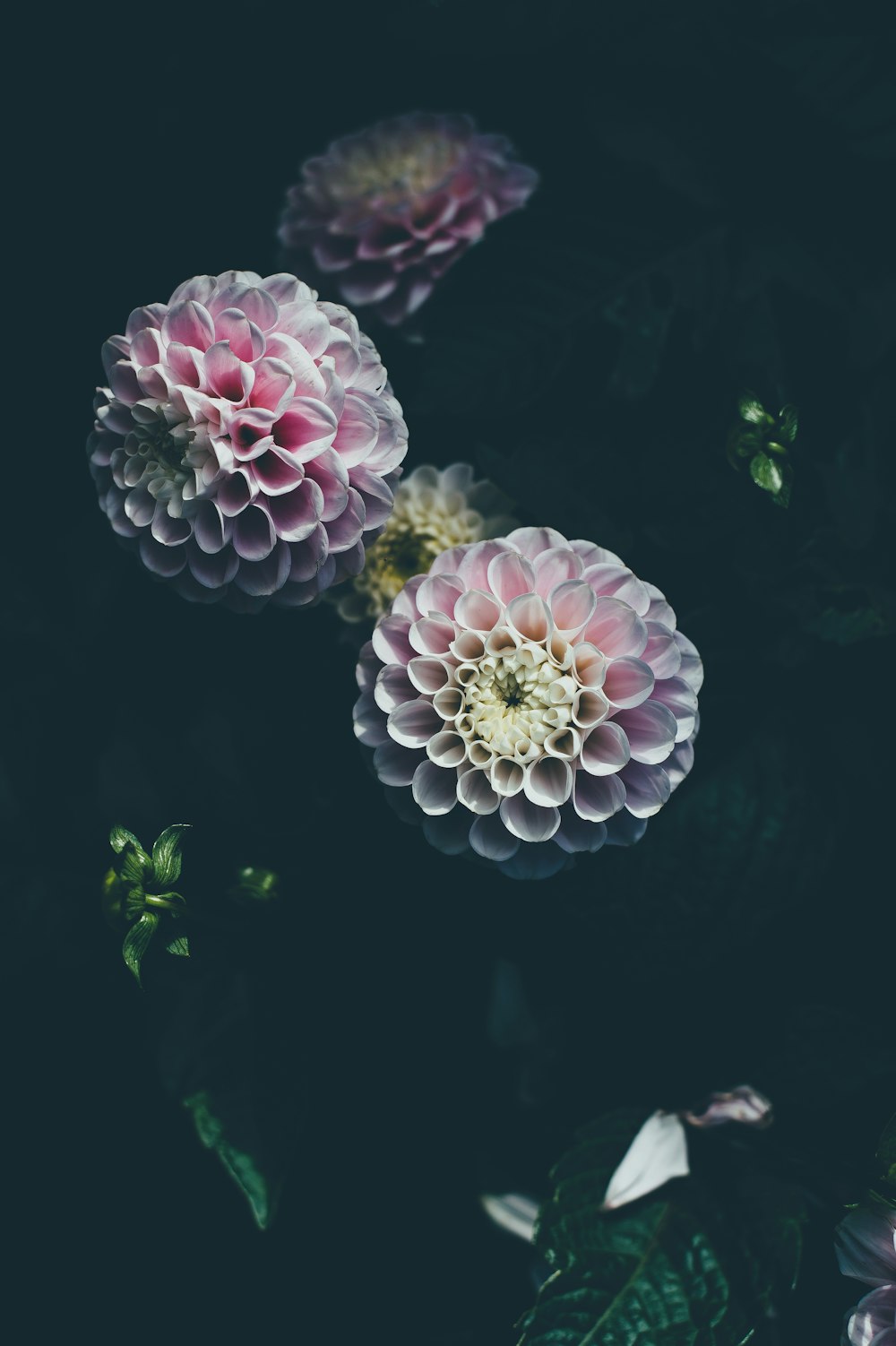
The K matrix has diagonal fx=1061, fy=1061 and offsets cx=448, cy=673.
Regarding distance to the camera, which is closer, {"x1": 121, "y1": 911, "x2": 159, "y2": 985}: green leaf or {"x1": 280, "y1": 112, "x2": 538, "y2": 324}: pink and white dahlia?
{"x1": 121, "y1": 911, "x2": 159, "y2": 985}: green leaf

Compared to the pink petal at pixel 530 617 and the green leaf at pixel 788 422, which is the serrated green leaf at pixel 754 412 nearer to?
the green leaf at pixel 788 422

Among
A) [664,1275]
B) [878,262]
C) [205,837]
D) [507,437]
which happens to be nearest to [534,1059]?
[664,1275]

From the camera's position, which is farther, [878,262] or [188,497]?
[878,262]

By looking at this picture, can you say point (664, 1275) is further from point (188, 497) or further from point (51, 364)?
point (51, 364)

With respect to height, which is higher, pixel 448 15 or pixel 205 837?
pixel 448 15

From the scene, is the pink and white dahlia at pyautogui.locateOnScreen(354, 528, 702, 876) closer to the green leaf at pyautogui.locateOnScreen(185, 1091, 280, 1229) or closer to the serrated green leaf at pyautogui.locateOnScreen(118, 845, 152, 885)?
the serrated green leaf at pyautogui.locateOnScreen(118, 845, 152, 885)

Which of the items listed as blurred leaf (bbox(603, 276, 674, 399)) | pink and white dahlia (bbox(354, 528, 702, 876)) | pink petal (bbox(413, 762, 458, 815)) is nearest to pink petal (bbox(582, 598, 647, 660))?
pink and white dahlia (bbox(354, 528, 702, 876))
